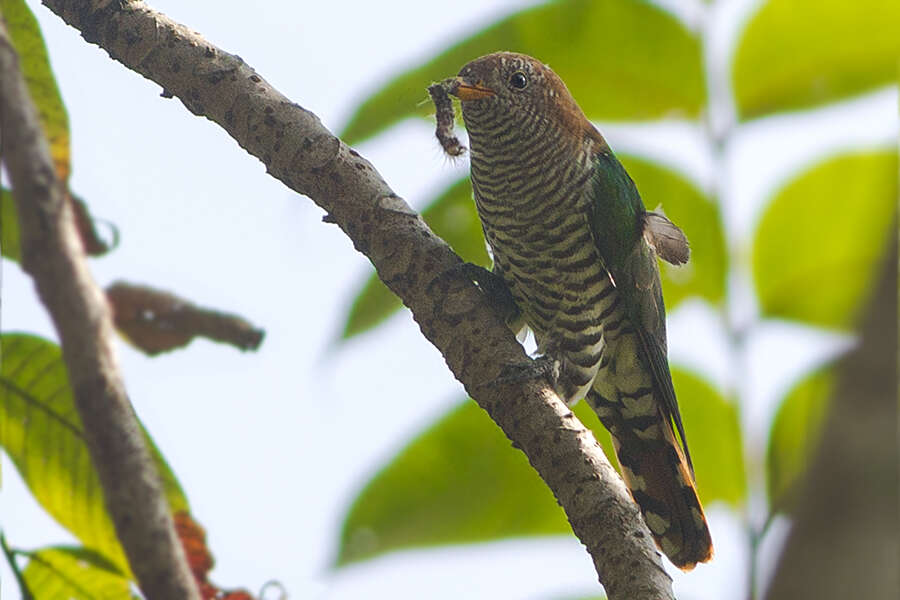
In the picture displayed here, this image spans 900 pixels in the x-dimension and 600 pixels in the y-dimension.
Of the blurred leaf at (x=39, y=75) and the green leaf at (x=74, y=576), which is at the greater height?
the blurred leaf at (x=39, y=75)

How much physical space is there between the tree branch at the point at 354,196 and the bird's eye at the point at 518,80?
1.04 metres

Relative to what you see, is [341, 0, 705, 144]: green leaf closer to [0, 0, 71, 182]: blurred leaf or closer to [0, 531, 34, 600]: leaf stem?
[0, 0, 71, 182]: blurred leaf

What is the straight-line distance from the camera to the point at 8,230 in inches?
73.0

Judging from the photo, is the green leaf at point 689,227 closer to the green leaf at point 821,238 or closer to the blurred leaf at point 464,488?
the green leaf at point 821,238

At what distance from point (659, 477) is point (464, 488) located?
3.22 feet

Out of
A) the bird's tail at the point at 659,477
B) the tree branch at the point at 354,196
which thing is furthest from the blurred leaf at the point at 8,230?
the bird's tail at the point at 659,477

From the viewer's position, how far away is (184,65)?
2.05 m

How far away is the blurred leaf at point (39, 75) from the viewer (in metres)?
1.75

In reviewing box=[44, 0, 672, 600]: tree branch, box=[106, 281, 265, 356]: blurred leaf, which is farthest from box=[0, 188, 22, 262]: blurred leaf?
box=[44, 0, 672, 600]: tree branch

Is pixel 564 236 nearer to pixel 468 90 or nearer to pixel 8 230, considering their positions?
pixel 468 90

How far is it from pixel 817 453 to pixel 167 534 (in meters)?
0.65

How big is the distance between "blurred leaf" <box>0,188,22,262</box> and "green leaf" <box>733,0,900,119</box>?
5.40 feet

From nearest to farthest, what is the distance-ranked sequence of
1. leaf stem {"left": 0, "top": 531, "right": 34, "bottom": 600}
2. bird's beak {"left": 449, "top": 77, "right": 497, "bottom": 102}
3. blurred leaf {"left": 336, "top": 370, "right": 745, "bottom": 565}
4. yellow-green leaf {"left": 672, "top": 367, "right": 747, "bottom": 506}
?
leaf stem {"left": 0, "top": 531, "right": 34, "bottom": 600}, yellow-green leaf {"left": 672, "top": 367, "right": 747, "bottom": 506}, blurred leaf {"left": 336, "top": 370, "right": 745, "bottom": 565}, bird's beak {"left": 449, "top": 77, "right": 497, "bottom": 102}

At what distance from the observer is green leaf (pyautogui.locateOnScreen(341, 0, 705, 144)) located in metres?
2.47
